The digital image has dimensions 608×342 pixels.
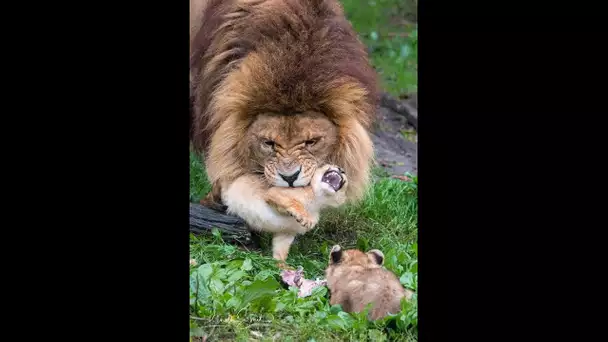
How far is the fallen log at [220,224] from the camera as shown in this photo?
3.48 m

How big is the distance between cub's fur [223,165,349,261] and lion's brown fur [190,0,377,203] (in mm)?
80

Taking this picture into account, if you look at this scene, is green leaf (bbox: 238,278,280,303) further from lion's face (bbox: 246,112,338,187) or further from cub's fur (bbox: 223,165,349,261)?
lion's face (bbox: 246,112,338,187)

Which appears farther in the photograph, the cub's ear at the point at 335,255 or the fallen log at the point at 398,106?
the fallen log at the point at 398,106

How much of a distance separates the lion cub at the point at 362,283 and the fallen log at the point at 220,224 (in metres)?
0.36

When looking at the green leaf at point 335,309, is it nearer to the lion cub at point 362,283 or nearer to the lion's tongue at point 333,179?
the lion cub at point 362,283

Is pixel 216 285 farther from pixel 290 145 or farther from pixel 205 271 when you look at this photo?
pixel 290 145

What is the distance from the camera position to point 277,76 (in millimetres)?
3254

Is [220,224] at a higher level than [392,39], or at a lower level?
lower

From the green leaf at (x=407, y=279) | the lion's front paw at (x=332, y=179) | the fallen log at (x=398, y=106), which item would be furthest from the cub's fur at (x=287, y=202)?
the fallen log at (x=398, y=106)

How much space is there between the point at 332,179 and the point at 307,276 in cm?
38

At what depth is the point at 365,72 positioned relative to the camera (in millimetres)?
3566

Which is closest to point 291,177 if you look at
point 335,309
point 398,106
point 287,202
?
point 287,202
